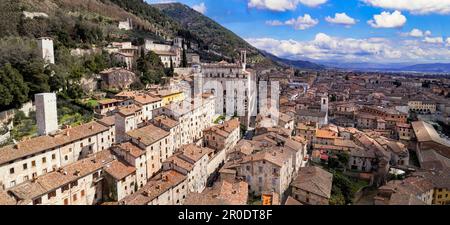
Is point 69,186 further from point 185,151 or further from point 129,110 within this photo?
point 129,110

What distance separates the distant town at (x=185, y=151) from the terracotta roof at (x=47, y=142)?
0.06 meters

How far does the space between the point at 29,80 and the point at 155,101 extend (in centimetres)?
900

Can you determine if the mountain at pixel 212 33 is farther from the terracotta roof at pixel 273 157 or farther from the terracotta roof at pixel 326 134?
the terracotta roof at pixel 273 157

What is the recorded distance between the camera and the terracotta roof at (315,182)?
1734 cm

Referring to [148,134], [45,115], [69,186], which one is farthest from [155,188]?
[45,115]

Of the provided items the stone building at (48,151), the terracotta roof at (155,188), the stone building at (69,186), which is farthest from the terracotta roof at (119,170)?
the stone building at (48,151)

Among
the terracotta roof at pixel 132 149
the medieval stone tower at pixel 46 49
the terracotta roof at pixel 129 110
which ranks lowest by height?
the terracotta roof at pixel 132 149

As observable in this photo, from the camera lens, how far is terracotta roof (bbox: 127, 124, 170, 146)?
18.5 metres

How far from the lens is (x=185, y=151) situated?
1952 centimetres

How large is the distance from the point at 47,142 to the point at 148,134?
5341 mm

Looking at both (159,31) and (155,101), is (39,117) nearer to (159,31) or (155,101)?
(155,101)

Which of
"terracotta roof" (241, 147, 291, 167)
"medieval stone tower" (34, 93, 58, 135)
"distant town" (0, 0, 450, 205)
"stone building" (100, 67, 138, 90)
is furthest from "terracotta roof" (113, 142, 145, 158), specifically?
"stone building" (100, 67, 138, 90)
